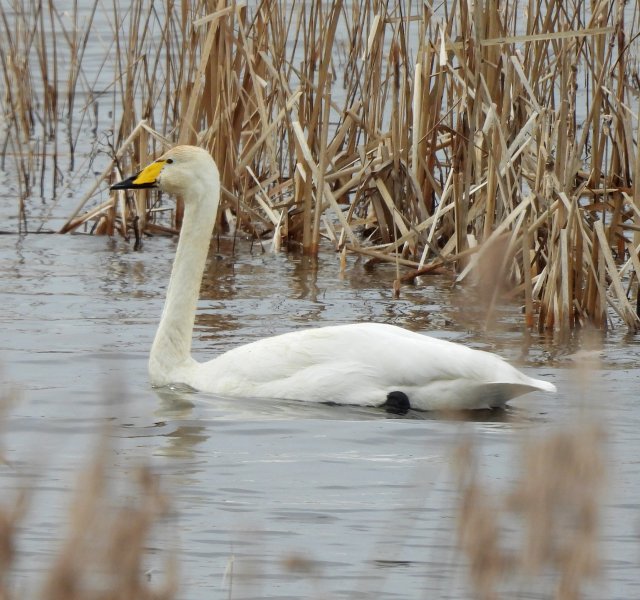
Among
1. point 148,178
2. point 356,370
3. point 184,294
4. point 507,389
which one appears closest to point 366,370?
point 356,370

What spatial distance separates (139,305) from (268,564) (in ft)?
13.4

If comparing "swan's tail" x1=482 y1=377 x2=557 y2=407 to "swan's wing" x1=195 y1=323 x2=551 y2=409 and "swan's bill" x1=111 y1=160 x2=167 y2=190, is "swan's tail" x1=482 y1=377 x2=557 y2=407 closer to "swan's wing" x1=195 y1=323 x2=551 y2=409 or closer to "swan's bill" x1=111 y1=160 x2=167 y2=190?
"swan's wing" x1=195 y1=323 x2=551 y2=409

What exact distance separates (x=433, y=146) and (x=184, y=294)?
8.21ft

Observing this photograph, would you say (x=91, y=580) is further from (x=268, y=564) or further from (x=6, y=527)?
(x=268, y=564)

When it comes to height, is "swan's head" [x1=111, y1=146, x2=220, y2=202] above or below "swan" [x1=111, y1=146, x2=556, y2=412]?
above

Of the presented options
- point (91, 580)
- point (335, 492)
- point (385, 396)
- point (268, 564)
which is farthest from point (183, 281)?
point (91, 580)

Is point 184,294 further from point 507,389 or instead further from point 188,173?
point 507,389

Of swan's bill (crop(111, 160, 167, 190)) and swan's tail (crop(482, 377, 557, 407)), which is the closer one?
swan's tail (crop(482, 377, 557, 407))

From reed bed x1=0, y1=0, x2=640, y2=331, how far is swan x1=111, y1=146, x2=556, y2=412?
1223mm

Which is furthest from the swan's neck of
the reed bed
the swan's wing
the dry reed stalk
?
the dry reed stalk

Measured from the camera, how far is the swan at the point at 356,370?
595 centimetres

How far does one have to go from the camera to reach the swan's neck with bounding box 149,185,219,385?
659cm

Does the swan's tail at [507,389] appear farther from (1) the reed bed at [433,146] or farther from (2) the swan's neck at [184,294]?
(2) the swan's neck at [184,294]

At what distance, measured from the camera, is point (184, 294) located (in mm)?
6836
